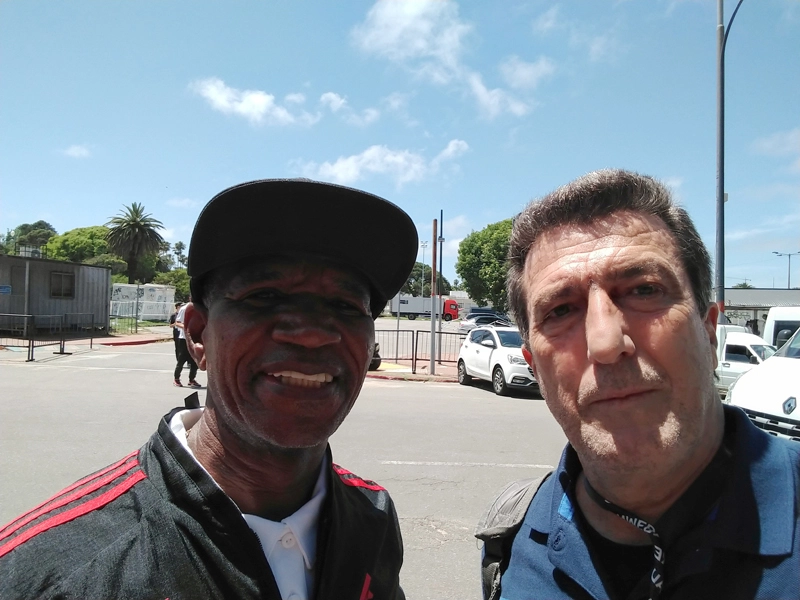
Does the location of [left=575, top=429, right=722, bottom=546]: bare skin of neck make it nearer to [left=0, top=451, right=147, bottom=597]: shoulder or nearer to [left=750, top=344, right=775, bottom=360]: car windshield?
[left=0, top=451, right=147, bottom=597]: shoulder

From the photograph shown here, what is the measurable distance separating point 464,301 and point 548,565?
8003 cm

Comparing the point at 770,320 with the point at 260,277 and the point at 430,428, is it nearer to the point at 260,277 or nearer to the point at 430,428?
the point at 430,428

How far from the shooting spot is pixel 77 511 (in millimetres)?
1290

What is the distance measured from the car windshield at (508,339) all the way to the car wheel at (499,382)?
0.64 m

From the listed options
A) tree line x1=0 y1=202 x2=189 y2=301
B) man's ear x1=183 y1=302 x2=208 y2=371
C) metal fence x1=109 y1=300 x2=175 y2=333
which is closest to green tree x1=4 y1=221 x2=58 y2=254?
tree line x1=0 y1=202 x2=189 y2=301

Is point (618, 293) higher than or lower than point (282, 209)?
lower

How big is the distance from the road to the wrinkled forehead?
285cm

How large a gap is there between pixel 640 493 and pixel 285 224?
3.98 feet

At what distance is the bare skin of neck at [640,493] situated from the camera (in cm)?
139

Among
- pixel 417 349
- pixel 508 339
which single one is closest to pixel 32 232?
pixel 417 349

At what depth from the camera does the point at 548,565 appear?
60.3 inches

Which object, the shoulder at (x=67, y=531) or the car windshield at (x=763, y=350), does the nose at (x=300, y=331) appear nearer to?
the shoulder at (x=67, y=531)

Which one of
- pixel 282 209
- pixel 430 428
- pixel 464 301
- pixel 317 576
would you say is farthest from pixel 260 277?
pixel 464 301

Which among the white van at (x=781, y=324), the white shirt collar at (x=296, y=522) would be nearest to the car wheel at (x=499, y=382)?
the white van at (x=781, y=324)
